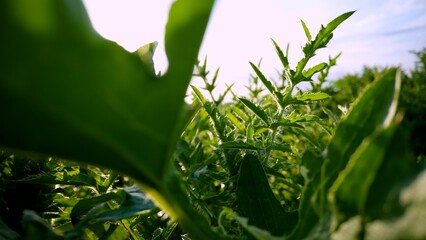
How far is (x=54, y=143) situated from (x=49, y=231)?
0.49ft

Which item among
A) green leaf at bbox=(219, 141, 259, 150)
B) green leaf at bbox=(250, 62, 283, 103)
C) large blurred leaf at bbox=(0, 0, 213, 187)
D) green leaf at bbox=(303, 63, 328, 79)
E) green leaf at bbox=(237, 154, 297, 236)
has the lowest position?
green leaf at bbox=(237, 154, 297, 236)

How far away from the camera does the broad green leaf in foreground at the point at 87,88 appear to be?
339mm

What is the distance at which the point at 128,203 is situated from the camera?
0.57 meters

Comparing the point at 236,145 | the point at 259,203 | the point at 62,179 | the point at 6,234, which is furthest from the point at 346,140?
the point at 62,179

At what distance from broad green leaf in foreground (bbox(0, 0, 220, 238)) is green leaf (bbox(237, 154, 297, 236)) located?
267mm

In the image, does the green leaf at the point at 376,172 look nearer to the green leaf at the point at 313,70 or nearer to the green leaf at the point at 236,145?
the green leaf at the point at 236,145

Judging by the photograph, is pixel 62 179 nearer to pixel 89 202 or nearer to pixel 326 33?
pixel 89 202

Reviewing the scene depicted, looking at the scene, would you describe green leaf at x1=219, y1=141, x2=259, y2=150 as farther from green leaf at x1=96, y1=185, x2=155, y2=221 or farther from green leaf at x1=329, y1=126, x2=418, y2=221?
green leaf at x1=329, y1=126, x2=418, y2=221

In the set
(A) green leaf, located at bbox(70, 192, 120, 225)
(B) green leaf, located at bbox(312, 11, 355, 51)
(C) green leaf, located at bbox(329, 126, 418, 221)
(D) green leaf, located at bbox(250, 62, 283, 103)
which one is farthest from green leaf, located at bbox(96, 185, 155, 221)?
(B) green leaf, located at bbox(312, 11, 355, 51)

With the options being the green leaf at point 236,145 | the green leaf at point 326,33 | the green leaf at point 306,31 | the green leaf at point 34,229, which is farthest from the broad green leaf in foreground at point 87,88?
the green leaf at point 306,31

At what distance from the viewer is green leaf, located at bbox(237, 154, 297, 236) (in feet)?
2.05

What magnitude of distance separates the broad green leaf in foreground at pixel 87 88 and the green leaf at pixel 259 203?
27 cm

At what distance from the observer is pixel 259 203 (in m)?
0.65

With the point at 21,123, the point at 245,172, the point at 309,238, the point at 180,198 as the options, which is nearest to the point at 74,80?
the point at 21,123
